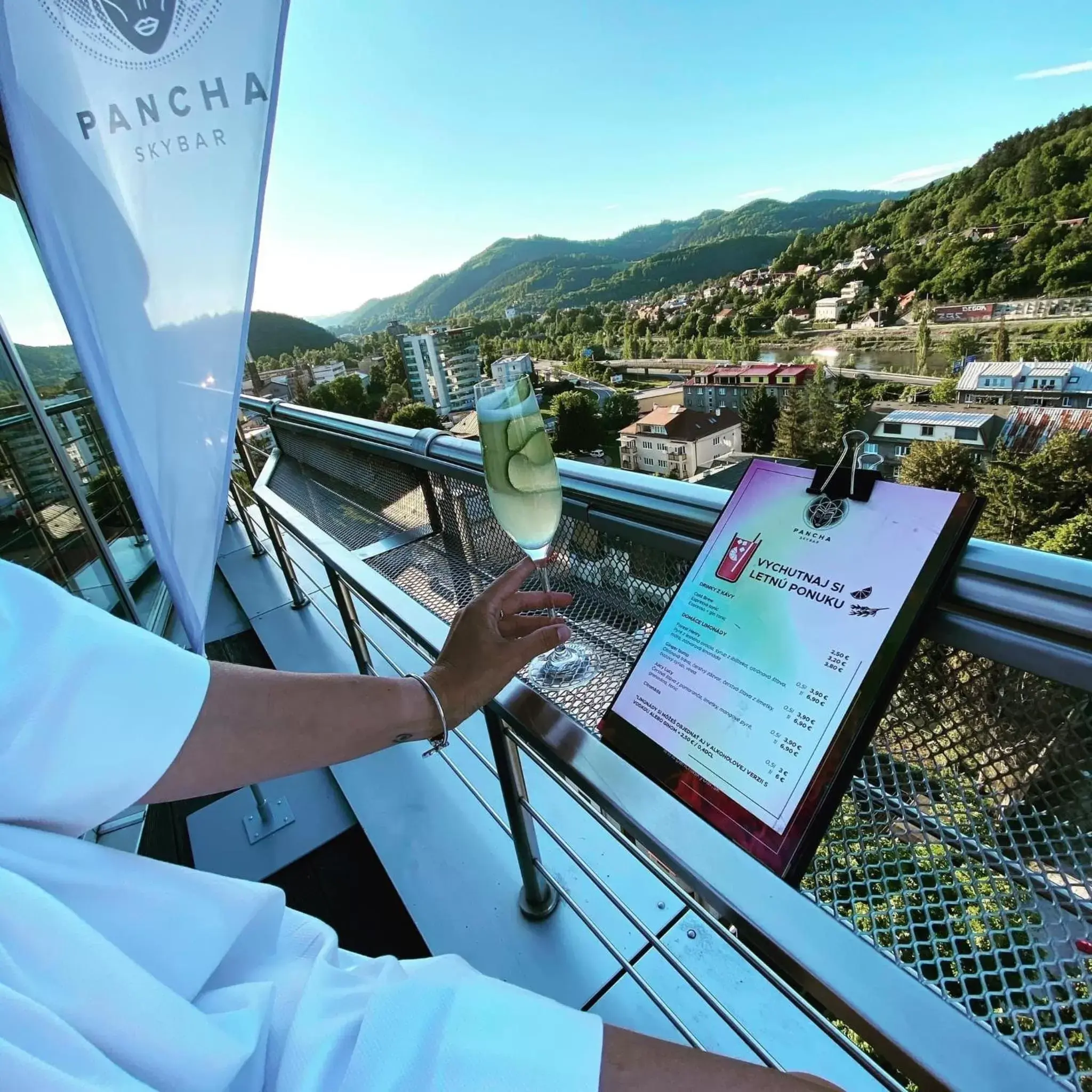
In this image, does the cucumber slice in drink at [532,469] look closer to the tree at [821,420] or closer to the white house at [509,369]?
the white house at [509,369]

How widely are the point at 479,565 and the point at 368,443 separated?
0.47 metres

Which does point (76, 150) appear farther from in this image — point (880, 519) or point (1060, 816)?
point (1060, 816)

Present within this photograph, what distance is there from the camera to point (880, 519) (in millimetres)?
471

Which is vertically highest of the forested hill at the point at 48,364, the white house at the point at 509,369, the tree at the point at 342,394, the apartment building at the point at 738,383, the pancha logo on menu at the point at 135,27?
the pancha logo on menu at the point at 135,27

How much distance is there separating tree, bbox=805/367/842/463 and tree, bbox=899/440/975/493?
0.07 m

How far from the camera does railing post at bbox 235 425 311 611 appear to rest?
233cm

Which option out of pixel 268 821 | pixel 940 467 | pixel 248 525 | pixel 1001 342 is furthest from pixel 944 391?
pixel 248 525

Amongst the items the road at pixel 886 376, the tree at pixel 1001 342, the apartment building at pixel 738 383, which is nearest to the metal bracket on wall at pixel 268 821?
the apartment building at pixel 738 383

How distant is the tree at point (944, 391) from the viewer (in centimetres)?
339

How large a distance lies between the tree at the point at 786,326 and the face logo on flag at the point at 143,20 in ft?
17.9

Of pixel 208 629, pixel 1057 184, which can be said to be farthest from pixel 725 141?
pixel 208 629

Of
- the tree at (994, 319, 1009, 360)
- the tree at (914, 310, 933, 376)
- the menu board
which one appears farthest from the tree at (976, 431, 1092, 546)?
the tree at (994, 319, 1009, 360)

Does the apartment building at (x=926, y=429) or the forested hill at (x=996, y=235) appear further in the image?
the forested hill at (x=996, y=235)

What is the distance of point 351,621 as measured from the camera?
1634 mm
